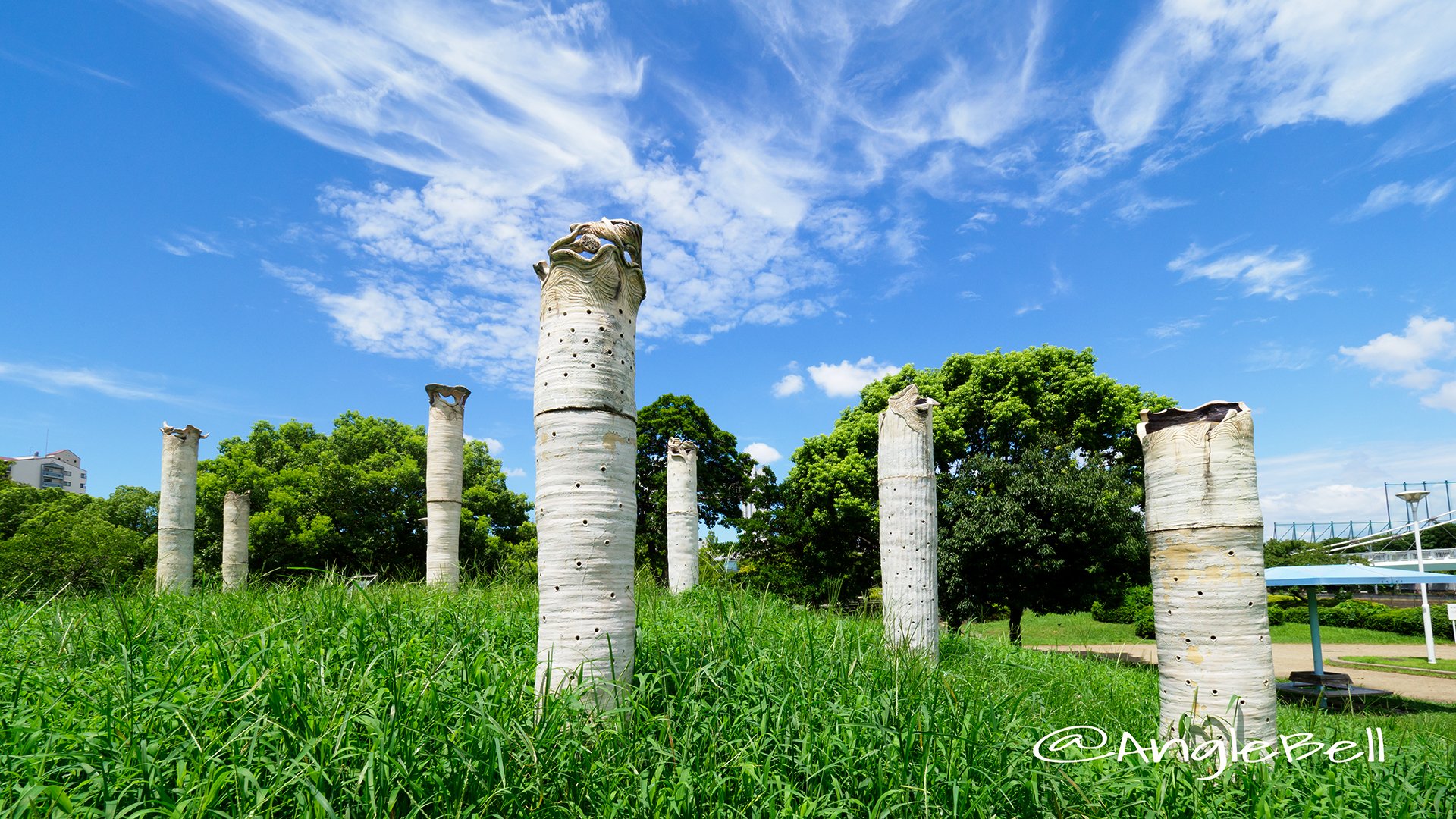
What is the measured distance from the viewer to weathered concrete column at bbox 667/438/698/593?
1123 cm

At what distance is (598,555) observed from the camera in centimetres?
364

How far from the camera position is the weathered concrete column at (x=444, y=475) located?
10086 mm

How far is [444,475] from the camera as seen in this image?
408 inches

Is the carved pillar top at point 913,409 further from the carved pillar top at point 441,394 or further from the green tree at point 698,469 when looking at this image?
the green tree at point 698,469

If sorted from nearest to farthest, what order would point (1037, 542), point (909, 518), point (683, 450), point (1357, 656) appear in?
point (909, 518), point (683, 450), point (1037, 542), point (1357, 656)

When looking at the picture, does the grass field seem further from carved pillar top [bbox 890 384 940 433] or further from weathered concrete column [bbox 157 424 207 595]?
weathered concrete column [bbox 157 424 207 595]

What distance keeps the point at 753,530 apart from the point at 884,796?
18.9 metres

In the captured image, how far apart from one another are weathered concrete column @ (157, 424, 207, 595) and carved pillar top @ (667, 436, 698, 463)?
25.6 ft

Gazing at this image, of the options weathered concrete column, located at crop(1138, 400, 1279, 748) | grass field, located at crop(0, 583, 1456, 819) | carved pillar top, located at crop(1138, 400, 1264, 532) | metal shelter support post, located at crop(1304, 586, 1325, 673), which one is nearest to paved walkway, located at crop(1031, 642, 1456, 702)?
metal shelter support post, located at crop(1304, 586, 1325, 673)

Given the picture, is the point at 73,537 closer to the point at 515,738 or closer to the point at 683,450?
the point at 683,450

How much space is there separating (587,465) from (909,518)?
424cm

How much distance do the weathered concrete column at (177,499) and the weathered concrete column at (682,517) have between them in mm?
7749

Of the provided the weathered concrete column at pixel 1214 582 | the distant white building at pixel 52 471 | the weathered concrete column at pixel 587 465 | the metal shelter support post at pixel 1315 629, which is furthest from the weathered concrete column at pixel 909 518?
the distant white building at pixel 52 471

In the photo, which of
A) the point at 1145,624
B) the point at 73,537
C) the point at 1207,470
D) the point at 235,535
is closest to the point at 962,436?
the point at 1145,624
